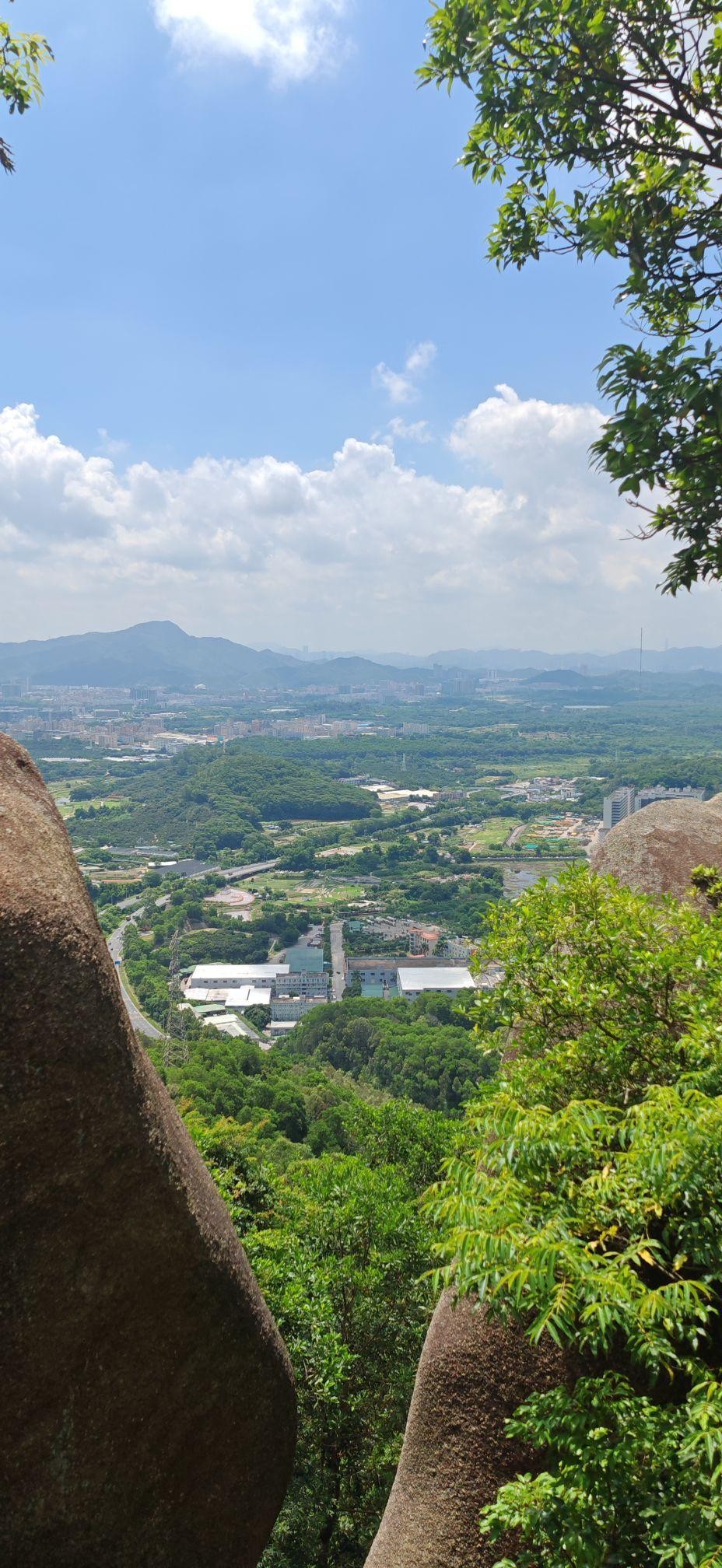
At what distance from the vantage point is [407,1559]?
3.97 metres

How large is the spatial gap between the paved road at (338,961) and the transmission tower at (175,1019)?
28.1 ft

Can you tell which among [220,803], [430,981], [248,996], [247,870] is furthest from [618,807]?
[220,803]

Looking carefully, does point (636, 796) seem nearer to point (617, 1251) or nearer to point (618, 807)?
Result: point (618, 807)

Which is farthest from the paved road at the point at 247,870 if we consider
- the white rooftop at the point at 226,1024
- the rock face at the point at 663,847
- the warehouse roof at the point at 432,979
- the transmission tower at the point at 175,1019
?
the rock face at the point at 663,847

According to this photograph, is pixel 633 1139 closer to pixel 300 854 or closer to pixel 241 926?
pixel 241 926

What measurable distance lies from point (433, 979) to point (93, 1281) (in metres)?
44.9

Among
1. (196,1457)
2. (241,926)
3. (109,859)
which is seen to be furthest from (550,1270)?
(109,859)

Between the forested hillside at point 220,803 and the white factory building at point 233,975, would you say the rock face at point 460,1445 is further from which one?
the forested hillside at point 220,803

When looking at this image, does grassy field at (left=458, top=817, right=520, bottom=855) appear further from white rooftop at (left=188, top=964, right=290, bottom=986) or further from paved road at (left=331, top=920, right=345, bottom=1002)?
white rooftop at (left=188, top=964, right=290, bottom=986)

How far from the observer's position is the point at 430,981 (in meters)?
46.4

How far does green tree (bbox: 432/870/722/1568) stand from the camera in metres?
2.62

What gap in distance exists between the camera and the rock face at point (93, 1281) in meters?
2.87

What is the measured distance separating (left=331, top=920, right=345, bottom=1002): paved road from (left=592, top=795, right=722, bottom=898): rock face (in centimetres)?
3489

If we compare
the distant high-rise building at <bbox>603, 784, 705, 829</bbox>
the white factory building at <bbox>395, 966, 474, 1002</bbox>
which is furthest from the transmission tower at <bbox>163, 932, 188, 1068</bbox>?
the distant high-rise building at <bbox>603, 784, 705, 829</bbox>
